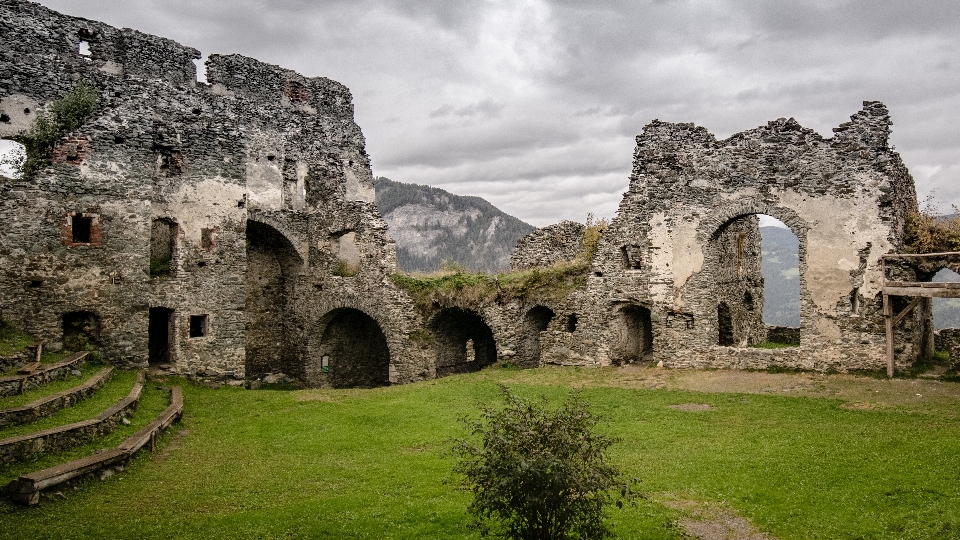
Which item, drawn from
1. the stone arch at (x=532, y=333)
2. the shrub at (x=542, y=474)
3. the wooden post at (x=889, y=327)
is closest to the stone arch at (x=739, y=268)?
the wooden post at (x=889, y=327)

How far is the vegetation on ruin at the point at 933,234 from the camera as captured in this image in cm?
1991

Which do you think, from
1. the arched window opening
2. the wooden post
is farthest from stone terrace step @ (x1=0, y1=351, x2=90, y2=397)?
the wooden post

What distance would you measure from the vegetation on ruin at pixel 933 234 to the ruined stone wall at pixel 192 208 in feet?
50.8

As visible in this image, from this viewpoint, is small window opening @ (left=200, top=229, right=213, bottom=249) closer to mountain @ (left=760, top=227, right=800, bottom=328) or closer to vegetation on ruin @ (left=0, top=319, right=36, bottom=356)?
vegetation on ruin @ (left=0, top=319, right=36, bottom=356)

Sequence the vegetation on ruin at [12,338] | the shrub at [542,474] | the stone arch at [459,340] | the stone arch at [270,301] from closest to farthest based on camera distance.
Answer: the shrub at [542,474]
the vegetation on ruin at [12,338]
the stone arch at [459,340]
the stone arch at [270,301]

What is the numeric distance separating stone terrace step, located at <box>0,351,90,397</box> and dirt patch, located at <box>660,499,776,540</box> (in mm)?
12434

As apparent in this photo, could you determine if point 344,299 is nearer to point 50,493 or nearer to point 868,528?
point 50,493

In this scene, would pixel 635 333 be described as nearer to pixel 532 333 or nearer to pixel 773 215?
pixel 532 333

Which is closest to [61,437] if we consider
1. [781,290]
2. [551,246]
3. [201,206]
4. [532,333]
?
[201,206]

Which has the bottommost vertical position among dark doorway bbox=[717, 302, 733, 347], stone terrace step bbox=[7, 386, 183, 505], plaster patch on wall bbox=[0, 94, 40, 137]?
stone terrace step bbox=[7, 386, 183, 505]

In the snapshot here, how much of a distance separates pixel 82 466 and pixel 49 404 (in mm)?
3457

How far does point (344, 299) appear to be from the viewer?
25.9 metres

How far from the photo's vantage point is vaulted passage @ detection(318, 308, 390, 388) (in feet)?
90.1

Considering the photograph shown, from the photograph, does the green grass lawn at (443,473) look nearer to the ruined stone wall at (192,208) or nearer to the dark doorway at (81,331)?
the dark doorway at (81,331)
